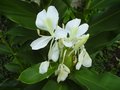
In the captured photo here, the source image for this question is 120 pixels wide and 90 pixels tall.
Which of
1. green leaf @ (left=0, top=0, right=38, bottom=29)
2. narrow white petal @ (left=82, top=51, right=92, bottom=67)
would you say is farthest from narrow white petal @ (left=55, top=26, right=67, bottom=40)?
green leaf @ (left=0, top=0, right=38, bottom=29)

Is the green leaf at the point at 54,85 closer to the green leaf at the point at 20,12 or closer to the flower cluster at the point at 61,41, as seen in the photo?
the flower cluster at the point at 61,41

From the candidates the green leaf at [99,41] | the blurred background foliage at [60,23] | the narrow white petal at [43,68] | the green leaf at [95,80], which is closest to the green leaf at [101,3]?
the blurred background foliage at [60,23]

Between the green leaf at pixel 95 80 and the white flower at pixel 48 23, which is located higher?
the white flower at pixel 48 23

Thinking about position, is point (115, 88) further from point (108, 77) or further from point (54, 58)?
point (54, 58)

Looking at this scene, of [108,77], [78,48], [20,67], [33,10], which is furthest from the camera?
[20,67]

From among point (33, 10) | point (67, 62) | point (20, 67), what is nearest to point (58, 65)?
point (67, 62)

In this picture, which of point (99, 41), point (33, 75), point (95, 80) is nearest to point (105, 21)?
point (99, 41)

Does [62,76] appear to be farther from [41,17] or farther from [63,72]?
[41,17]
